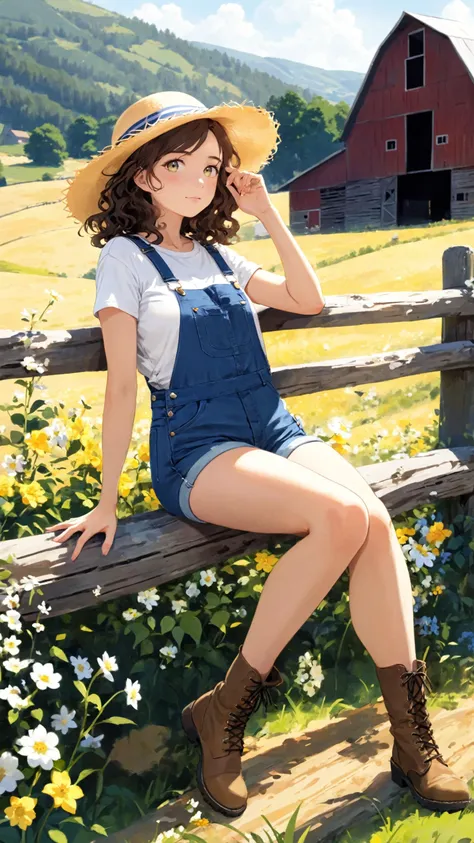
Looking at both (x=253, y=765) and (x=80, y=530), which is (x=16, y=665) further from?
(x=253, y=765)

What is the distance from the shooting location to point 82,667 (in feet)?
8.97

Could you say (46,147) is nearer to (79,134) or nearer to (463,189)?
(79,134)

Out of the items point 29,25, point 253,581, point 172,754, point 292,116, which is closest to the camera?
point 172,754

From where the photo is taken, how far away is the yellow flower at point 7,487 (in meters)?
2.96

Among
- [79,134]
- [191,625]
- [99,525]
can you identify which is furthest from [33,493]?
[79,134]

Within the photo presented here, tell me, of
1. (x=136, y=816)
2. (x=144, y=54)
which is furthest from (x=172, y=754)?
(x=144, y=54)

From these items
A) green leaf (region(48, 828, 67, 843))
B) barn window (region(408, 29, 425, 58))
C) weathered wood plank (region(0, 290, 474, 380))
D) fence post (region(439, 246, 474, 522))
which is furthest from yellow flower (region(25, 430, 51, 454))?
barn window (region(408, 29, 425, 58))

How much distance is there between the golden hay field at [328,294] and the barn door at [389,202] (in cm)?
186

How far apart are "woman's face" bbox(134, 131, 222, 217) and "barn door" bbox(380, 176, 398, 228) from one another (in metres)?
A: 21.0

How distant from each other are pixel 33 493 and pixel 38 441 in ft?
0.58

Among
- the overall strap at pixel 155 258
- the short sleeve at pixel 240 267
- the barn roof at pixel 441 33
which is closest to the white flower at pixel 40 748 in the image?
the overall strap at pixel 155 258

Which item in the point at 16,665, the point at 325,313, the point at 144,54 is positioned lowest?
the point at 16,665

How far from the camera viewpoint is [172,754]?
303 centimetres

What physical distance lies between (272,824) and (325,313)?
184 cm
